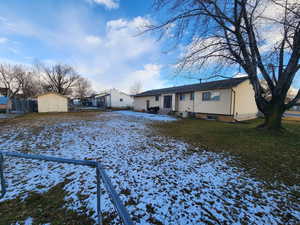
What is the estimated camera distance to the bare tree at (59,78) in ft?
106

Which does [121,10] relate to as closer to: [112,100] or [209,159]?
[209,159]

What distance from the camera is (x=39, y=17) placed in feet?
31.7

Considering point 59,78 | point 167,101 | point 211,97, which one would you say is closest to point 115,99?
point 59,78

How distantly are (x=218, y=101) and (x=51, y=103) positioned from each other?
2421 cm

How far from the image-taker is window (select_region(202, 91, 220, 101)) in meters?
12.8

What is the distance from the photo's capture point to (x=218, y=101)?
12.8m

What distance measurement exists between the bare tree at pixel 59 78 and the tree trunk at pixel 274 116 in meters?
41.3

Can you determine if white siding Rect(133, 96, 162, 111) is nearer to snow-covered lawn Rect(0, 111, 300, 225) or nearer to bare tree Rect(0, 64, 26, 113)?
snow-covered lawn Rect(0, 111, 300, 225)

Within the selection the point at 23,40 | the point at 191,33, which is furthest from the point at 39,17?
the point at 191,33

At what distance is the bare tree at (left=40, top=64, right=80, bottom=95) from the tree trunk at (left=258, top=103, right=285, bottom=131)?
135 ft

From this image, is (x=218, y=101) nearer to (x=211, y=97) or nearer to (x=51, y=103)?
(x=211, y=97)

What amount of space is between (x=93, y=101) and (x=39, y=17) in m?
34.5

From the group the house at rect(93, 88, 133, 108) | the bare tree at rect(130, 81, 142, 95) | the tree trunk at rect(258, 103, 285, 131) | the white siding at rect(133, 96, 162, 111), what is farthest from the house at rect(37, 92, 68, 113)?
the bare tree at rect(130, 81, 142, 95)

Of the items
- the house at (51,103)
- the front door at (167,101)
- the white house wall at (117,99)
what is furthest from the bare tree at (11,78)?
the front door at (167,101)
